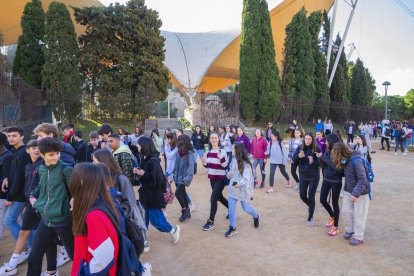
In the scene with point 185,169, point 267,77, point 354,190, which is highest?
point 267,77

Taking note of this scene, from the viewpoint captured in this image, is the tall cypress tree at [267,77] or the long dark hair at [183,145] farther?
the tall cypress tree at [267,77]

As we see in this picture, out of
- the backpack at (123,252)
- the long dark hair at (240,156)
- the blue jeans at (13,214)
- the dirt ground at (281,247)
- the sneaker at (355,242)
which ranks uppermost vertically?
the long dark hair at (240,156)

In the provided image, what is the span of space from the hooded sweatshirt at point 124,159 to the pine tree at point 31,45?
17007 mm

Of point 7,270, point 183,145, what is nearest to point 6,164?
point 7,270

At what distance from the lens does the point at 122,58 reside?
20.2 m

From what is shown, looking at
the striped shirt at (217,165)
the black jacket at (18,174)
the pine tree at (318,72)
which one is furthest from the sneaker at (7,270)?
the pine tree at (318,72)

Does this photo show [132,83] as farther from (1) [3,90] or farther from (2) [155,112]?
(1) [3,90]

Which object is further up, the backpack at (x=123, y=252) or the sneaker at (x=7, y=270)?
the backpack at (x=123, y=252)

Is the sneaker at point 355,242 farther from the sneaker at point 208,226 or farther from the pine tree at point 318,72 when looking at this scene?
the pine tree at point 318,72

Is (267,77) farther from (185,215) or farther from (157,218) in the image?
(157,218)

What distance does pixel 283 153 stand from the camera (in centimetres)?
859

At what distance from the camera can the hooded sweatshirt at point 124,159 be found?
14.2ft

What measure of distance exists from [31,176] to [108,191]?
199cm

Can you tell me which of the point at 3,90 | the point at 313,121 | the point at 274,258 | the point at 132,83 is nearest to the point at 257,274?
the point at 274,258
